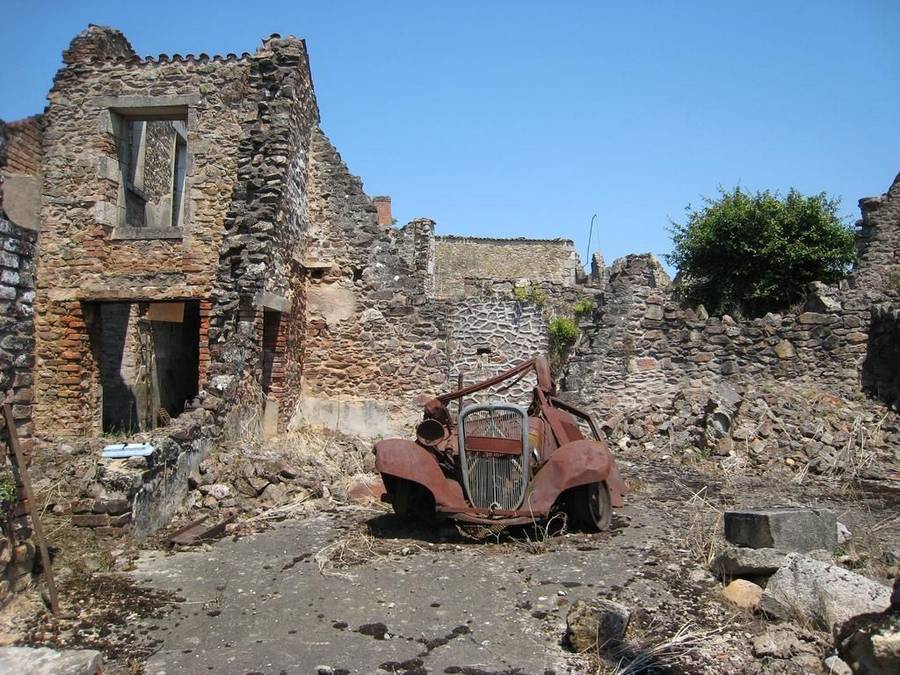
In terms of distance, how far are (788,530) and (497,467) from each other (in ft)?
7.44

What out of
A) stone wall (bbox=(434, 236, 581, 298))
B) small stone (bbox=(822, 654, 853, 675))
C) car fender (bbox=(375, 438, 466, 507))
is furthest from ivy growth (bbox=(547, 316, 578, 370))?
stone wall (bbox=(434, 236, 581, 298))

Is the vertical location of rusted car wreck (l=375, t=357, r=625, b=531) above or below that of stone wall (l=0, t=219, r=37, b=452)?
below

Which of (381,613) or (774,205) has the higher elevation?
(774,205)

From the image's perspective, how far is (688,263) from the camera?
1595cm

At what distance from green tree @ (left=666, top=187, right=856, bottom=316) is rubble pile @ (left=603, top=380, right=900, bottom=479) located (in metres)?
4.18

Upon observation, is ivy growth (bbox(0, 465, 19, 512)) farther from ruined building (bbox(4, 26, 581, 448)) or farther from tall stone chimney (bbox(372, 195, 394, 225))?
tall stone chimney (bbox(372, 195, 394, 225))

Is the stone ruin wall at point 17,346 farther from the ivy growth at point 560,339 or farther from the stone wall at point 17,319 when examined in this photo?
the ivy growth at point 560,339

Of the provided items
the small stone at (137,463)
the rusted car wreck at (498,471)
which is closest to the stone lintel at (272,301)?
the small stone at (137,463)

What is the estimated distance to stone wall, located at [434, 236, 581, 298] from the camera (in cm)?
2992

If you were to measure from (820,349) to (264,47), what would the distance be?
9633 millimetres

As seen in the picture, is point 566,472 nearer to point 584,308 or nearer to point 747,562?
point 747,562

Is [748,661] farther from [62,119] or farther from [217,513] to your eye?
[62,119]

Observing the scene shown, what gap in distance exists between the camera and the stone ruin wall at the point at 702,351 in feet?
36.1

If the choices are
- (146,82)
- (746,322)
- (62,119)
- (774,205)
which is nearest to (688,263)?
(774,205)
